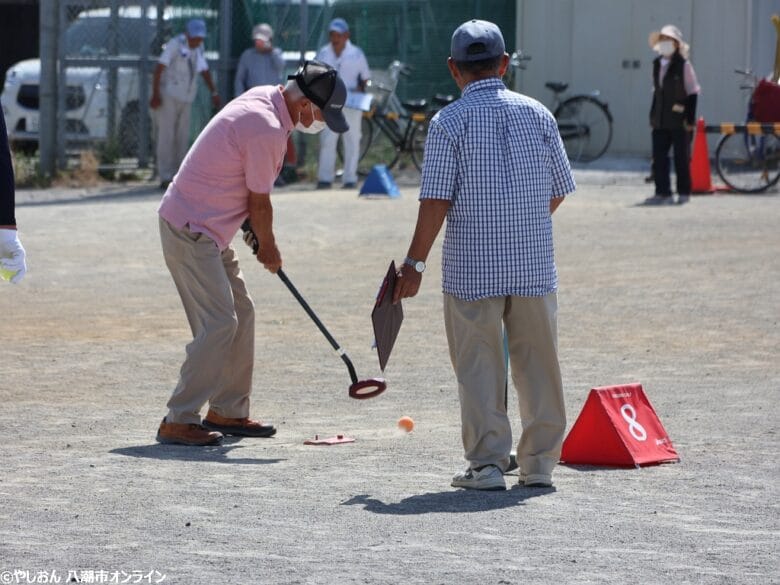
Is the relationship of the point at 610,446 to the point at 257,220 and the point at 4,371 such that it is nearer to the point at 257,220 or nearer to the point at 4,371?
the point at 257,220

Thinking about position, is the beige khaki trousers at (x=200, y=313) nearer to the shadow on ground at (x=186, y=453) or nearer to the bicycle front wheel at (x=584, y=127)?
the shadow on ground at (x=186, y=453)

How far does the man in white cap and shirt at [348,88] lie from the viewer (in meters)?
19.5

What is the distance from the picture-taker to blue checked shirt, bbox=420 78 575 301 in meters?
6.19

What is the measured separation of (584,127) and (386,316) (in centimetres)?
1718

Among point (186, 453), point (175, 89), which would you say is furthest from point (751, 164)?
point (186, 453)

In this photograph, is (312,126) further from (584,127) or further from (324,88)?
(584,127)

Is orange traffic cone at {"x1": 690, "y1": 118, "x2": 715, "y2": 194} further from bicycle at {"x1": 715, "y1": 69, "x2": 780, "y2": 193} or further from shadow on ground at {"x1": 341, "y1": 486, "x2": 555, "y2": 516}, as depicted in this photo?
shadow on ground at {"x1": 341, "y1": 486, "x2": 555, "y2": 516}

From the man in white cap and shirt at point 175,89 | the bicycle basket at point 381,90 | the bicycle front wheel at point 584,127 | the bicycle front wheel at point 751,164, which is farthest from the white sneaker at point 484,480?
the bicycle front wheel at point 584,127

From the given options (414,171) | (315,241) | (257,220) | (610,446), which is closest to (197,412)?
(257,220)

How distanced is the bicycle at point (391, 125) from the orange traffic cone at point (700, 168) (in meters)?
3.71

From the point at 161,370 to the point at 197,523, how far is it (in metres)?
3.82

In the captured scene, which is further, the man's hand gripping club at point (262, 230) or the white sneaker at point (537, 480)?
the man's hand gripping club at point (262, 230)

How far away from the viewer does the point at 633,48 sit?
23938 mm

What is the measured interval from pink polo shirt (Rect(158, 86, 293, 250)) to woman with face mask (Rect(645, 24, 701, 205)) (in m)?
11.3
